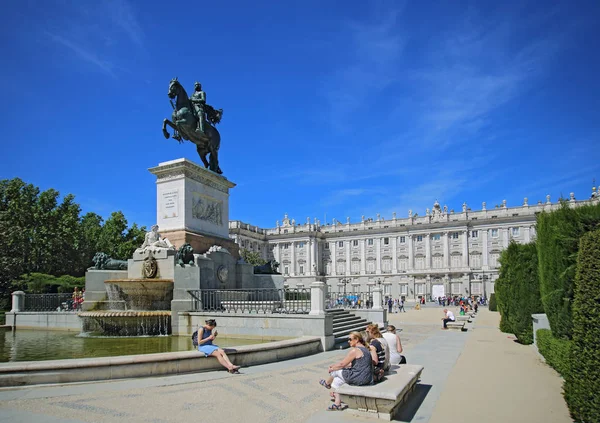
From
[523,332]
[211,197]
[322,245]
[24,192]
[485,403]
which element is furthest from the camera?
[322,245]

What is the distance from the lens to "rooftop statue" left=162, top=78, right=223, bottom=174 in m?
17.9

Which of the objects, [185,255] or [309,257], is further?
[309,257]

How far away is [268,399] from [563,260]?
7.88 metres

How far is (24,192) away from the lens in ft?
133

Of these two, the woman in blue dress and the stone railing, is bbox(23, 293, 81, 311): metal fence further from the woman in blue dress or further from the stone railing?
the woman in blue dress

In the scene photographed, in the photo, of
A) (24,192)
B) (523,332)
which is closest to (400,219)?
(24,192)

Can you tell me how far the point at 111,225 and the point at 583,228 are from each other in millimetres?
48546

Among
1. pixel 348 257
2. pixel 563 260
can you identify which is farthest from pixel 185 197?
pixel 348 257

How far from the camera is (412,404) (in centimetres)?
717

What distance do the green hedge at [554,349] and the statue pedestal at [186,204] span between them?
12068mm

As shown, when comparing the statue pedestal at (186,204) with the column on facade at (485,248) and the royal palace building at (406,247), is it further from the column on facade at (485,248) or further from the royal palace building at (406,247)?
the column on facade at (485,248)

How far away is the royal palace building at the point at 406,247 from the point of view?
90.2m

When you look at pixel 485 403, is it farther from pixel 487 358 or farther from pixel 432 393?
pixel 487 358

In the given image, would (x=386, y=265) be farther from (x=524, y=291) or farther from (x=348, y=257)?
(x=524, y=291)
